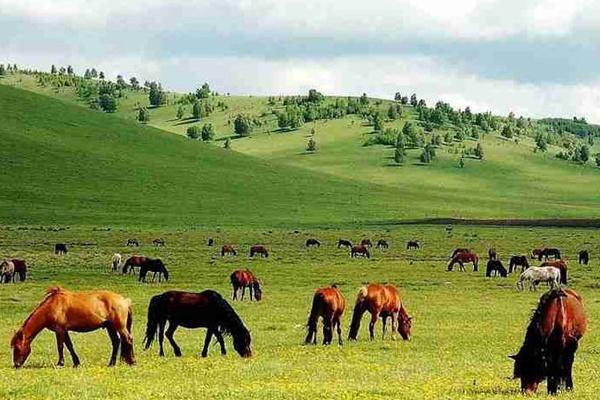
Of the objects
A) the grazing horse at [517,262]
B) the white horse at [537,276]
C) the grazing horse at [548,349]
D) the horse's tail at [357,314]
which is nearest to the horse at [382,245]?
the grazing horse at [517,262]

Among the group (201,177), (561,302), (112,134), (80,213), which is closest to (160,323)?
(561,302)

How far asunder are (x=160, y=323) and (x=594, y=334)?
44.5 ft

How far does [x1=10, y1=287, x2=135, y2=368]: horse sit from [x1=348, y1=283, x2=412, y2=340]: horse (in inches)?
326

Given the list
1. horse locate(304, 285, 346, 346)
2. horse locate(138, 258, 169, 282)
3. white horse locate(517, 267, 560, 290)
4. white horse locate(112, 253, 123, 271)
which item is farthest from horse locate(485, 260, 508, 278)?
horse locate(304, 285, 346, 346)

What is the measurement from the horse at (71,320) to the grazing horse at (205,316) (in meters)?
2.15

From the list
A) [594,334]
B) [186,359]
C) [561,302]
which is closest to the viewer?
[561,302]

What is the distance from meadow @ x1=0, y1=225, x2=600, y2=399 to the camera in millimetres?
17031

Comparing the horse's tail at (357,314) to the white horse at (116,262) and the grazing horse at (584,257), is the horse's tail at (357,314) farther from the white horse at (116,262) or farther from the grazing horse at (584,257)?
the grazing horse at (584,257)

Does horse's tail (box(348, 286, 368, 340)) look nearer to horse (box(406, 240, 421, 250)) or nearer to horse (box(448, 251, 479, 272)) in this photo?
horse (box(448, 251, 479, 272))

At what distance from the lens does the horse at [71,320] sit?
2041cm

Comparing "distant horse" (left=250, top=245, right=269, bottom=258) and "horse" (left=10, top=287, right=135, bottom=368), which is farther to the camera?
"distant horse" (left=250, top=245, right=269, bottom=258)

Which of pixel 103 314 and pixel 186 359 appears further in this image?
pixel 186 359

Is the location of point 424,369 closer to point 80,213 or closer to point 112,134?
point 80,213

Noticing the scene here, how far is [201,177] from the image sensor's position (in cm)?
15588
